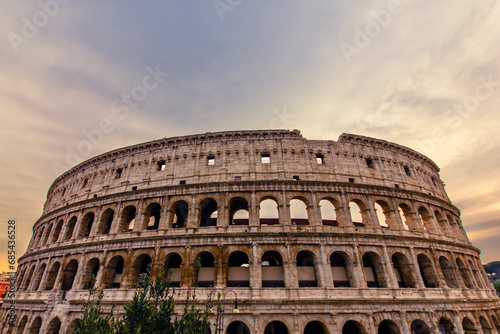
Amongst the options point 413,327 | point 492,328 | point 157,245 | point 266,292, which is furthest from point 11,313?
point 492,328

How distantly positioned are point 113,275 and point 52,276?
26.4 ft

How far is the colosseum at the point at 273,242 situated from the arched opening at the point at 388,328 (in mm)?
91

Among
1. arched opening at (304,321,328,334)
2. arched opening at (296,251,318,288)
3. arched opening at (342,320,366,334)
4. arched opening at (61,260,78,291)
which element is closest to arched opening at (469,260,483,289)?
arched opening at (342,320,366,334)

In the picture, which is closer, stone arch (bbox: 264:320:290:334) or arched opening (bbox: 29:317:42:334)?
stone arch (bbox: 264:320:290:334)

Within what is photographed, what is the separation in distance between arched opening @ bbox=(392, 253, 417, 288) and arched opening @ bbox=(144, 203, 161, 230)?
22.1 meters

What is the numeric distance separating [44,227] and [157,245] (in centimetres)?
1955

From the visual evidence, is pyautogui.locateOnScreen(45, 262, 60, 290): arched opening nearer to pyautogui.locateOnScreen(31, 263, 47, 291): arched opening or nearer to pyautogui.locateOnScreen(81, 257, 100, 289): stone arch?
pyautogui.locateOnScreen(31, 263, 47, 291): arched opening

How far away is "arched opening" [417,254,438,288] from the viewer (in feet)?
67.8

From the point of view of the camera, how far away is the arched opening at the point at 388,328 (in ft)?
58.4

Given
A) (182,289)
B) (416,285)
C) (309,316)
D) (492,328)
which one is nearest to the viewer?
(309,316)

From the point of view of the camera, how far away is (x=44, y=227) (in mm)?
29188

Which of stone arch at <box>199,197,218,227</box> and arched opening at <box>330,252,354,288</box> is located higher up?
stone arch at <box>199,197,218,227</box>

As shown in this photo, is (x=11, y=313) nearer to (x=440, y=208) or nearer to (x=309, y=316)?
(x=309, y=316)

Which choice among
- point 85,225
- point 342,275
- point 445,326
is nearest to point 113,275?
point 85,225
